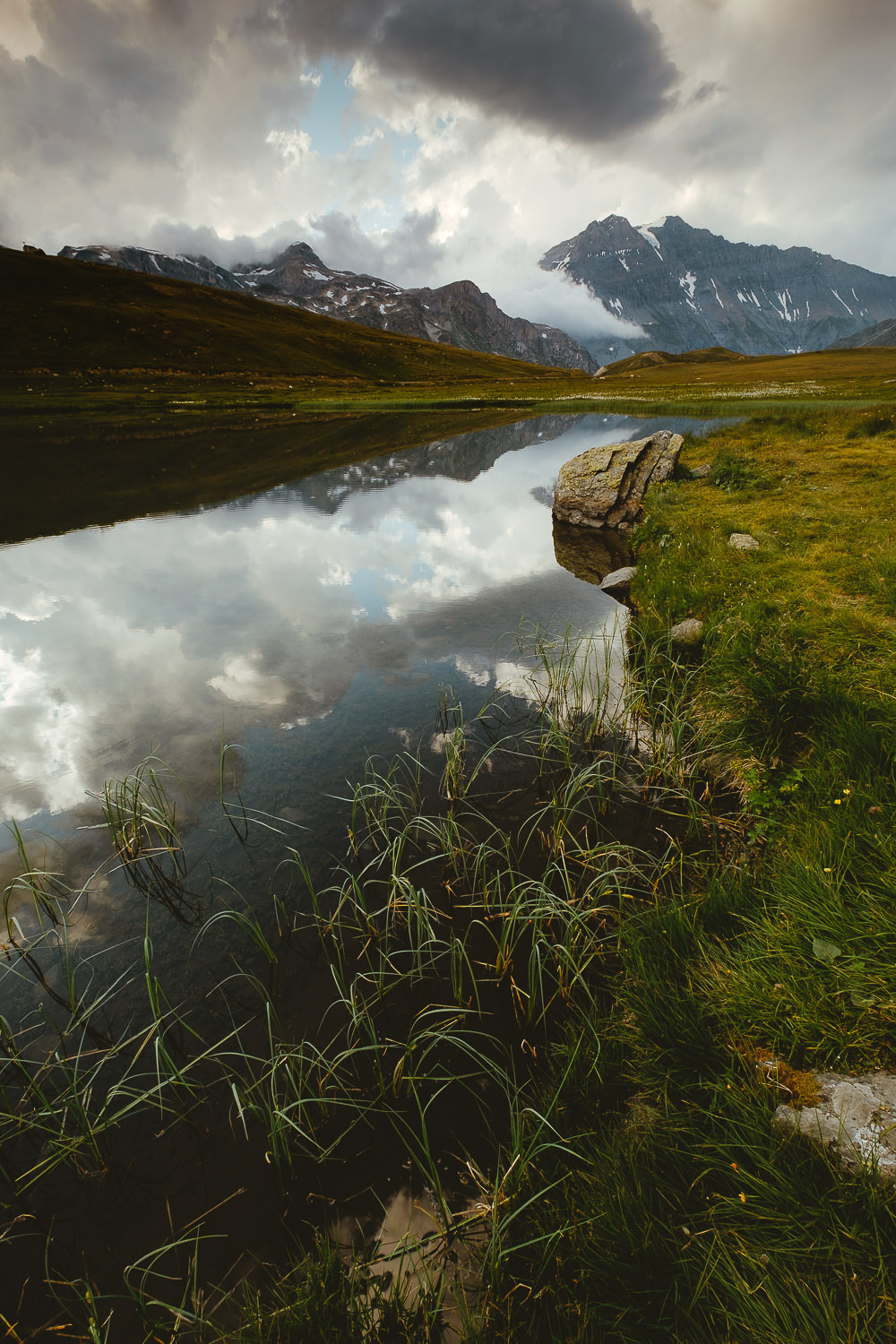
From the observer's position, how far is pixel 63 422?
45.9 meters

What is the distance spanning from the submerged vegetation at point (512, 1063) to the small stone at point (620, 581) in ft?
21.1

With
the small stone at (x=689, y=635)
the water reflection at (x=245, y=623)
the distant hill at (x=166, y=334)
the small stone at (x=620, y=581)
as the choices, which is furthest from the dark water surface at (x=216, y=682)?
the distant hill at (x=166, y=334)

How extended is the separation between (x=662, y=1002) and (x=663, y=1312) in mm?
1421

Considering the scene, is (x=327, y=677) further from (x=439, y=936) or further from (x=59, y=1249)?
(x=59, y=1249)

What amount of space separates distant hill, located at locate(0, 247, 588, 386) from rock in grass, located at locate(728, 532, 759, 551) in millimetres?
104418

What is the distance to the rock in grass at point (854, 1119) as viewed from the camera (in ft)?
7.35

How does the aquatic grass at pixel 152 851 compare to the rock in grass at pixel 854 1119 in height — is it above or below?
below

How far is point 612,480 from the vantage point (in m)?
18.8

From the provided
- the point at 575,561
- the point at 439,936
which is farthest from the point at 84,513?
the point at 439,936

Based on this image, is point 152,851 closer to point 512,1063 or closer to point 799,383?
point 512,1063

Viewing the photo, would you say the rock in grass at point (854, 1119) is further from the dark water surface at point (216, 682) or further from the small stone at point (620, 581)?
the small stone at point (620, 581)

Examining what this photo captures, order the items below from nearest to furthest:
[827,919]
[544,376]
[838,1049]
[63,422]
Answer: [838,1049]
[827,919]
[63,422]
[544,376]

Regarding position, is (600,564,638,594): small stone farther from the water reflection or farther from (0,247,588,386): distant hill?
(0,247,588,386): distant hill

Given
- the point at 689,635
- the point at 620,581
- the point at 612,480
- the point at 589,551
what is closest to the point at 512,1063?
the point at 689,635
